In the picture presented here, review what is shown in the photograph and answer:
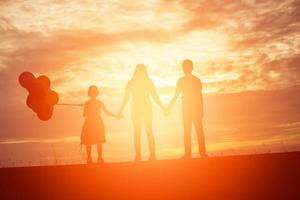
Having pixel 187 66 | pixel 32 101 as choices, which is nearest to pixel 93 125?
pixel 32 101

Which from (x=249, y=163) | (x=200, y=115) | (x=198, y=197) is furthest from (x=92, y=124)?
(x=198, y=197)

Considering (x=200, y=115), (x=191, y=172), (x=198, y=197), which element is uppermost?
(x=200, y=115)

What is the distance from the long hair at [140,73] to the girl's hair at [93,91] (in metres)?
1.86

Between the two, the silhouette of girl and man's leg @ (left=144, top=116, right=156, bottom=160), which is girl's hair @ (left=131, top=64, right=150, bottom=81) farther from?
the silhouette of girl

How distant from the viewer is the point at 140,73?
1315 cm

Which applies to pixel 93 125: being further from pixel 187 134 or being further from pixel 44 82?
pixel 187 134

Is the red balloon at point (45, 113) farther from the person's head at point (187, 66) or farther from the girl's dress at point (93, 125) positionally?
the person's head at point (187, 66)

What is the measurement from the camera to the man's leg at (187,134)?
1296 centimetres

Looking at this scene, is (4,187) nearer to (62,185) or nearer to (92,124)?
(62,185)

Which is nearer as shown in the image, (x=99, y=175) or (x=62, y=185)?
(x=62, y=185)

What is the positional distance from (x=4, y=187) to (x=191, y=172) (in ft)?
10.8

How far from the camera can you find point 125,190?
23.7ft

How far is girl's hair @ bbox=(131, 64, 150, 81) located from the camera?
13.1 m

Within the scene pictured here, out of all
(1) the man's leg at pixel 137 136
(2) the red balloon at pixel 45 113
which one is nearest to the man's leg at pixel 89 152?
(1) the man's leg at pixel 137 136
